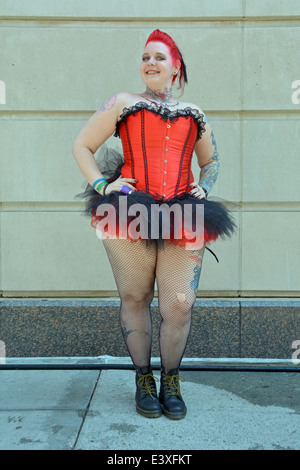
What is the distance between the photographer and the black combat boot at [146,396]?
8.21ft

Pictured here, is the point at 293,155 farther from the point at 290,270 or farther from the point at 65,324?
the point at 65,324

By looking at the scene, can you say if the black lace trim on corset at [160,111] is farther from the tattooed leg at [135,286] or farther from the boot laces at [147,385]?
the boot laces at [147,385]

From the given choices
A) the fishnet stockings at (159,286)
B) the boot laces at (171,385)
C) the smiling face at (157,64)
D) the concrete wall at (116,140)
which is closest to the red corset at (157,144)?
the smiling face at (157,64)

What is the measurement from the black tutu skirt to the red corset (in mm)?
90

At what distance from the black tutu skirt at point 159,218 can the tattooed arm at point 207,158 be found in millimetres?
188

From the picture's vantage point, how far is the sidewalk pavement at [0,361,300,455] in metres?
2.27

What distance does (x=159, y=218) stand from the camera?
2.32 metres

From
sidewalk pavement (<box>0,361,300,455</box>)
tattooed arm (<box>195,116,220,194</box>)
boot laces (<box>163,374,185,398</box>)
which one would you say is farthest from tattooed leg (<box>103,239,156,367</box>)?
tattooed arm (<box>195,116,220,194</box>)

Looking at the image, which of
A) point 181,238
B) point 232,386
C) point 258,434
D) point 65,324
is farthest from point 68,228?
point 258,434

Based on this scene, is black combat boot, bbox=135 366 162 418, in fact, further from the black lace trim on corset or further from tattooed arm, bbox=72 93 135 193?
the black lace trim on corset

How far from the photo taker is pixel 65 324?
3.67 meters

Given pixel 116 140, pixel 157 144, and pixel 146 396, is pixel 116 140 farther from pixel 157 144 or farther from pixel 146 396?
pixel 146 396

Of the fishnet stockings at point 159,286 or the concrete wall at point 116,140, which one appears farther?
the concrete wall at point 116,140

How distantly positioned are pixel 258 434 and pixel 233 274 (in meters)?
1.55
